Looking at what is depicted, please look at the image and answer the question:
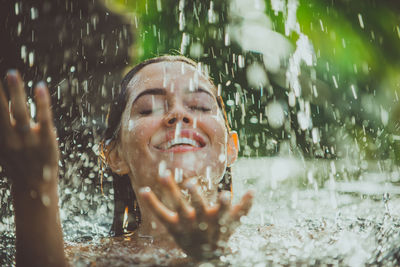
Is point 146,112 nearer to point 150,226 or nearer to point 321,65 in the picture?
point 150,226

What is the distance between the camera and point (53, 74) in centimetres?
438

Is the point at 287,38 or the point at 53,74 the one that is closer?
the point at 53,74

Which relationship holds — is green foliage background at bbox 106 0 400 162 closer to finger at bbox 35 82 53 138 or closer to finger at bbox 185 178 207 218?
finger at bbox 35 82 53 138

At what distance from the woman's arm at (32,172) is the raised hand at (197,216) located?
14.8 inches

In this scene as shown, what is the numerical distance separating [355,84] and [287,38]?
1457 mm

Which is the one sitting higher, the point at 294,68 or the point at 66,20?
the point at 294,68

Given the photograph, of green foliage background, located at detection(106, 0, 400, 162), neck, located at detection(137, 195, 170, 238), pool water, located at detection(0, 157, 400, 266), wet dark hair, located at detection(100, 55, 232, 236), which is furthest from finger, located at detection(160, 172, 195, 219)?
green foliage background, located at detection(106, 0, 400, 162)

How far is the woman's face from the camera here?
229 cm

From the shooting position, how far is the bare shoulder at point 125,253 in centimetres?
191

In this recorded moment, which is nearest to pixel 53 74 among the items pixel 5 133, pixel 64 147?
pixel 64 147

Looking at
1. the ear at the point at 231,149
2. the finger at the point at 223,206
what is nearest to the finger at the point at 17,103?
the finger at the point at 223,206

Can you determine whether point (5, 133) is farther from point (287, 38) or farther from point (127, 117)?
point (287, 38)

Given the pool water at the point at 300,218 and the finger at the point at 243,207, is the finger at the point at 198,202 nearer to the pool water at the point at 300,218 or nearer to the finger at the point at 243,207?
the finger at the point at 243,207

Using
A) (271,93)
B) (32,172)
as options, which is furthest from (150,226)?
(271,93)
